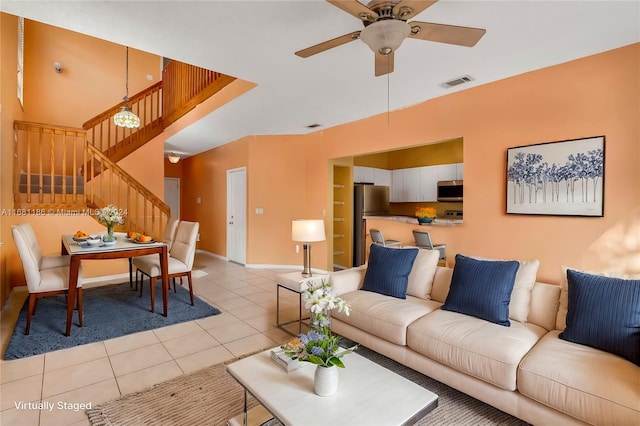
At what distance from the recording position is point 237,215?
680 cm

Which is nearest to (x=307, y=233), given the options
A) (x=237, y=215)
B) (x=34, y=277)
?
(x=34, y=277)

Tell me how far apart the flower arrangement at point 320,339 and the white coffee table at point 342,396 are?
160 millimetres

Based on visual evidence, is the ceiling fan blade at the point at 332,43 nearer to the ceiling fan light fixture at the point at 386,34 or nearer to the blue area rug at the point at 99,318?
the ceiling fan light fixture at the point at 386,34

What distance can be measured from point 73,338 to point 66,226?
2.44 meters

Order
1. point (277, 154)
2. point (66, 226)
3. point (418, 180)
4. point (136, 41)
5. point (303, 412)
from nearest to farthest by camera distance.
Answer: point (303, 412) < point (136, 41) < point (66, 226) < point (277, 154) < point (418, 180)

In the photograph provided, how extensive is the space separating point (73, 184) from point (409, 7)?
17.5 feet

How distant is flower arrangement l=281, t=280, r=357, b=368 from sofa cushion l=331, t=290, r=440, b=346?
0.80 m

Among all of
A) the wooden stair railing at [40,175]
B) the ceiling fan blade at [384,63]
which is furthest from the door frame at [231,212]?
the ceiling fan blade at [384,63]

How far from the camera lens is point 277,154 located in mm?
6199

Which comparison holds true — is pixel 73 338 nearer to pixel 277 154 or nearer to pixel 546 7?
pixel 277 154

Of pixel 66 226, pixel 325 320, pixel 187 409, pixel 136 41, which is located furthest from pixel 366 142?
pixel 66 226

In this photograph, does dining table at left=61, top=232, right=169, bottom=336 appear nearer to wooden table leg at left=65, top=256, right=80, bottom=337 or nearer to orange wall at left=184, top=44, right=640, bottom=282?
wooden table leg at left=65, top=256, right=80, bottom=337

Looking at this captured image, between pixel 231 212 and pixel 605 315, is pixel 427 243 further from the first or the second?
pixel 231 212

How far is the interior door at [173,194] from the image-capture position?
8938mm
